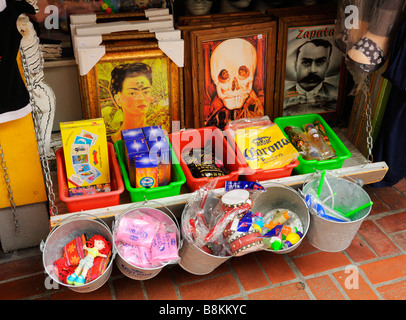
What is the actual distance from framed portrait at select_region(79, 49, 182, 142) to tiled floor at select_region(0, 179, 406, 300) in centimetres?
98

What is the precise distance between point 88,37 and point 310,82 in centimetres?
164

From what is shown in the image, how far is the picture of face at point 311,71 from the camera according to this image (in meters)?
3.08

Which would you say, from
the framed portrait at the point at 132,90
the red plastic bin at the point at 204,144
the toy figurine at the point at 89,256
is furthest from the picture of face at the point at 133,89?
the toy figurine at the point at 89,256

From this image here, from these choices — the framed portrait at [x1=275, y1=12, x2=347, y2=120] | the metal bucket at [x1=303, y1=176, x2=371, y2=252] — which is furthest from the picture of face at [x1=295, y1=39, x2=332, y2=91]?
the metal bucket at [x1=303, y1=176, x2=371, y2=252]

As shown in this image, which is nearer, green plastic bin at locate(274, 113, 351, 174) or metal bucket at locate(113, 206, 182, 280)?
metal bucket at locate(113, 206, 182, 280)

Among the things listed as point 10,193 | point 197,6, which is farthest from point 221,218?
point 197,6

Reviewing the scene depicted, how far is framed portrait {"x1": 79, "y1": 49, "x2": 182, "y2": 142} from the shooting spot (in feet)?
8.91

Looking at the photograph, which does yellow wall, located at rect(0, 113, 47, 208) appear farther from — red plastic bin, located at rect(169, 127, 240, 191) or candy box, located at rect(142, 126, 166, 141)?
red plastic bin, located at rect(169, 127, 240, 191)

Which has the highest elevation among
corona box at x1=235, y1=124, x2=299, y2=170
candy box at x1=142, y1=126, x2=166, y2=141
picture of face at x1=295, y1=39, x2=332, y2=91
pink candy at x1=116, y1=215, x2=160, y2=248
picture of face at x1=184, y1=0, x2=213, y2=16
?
picture of face at x1=184, y1=0, x2=213, y2=16

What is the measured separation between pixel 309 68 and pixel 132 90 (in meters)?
1.32

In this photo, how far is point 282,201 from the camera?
2.55 meters

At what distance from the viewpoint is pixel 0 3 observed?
6.59ft

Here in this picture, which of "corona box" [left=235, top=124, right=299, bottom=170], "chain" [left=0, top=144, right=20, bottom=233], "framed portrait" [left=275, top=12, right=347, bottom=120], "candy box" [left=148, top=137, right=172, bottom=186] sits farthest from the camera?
"framed portrait" [left=275, top=12, right=347, bottom=120]

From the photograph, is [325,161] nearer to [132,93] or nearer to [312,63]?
[312,63]
